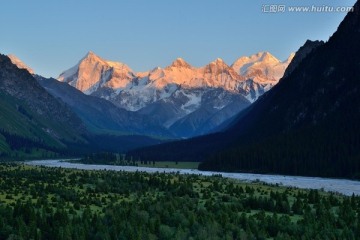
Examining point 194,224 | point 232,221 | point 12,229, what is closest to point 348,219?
point 232,221

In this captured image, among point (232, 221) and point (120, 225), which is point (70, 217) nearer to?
point (120, 225)

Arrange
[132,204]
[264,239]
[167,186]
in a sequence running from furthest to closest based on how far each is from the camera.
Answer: [167,186] → [132,204] → [264,239]

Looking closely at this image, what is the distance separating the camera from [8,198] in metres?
119

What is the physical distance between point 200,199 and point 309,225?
4282 centimetres

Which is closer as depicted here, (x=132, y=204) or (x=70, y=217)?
(x=70, y=217)

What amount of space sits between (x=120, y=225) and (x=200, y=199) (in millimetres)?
45613

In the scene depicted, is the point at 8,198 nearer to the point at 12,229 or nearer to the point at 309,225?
the point at 12,229

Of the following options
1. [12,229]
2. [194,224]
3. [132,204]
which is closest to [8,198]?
[132,204]

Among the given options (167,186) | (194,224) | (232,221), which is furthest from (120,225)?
(167,186)

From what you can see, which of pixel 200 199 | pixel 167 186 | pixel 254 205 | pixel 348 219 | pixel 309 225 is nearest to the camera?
pixel 309 225

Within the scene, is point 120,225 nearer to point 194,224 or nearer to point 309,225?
point 194,224

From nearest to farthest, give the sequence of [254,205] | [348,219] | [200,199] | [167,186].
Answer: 1. [348,219]
2. [254,205]
3. [200,199]
4. [167,186]

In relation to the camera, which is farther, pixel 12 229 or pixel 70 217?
pixel 70 217

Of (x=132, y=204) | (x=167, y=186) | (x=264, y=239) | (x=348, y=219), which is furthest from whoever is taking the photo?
(x=167, y=186)
